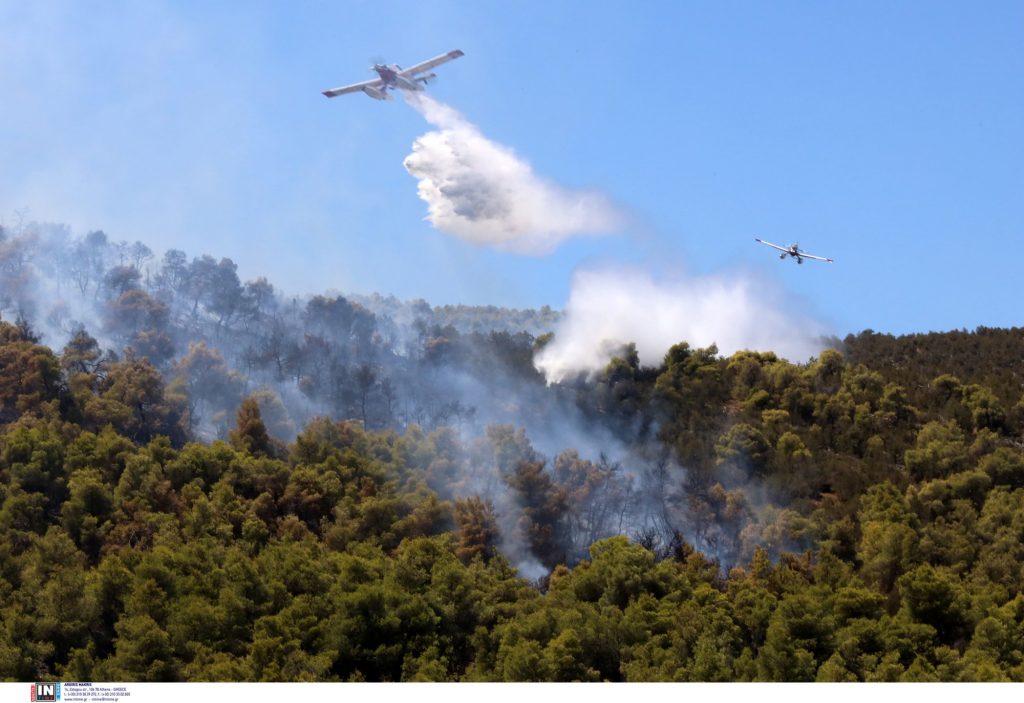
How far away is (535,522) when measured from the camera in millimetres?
85250

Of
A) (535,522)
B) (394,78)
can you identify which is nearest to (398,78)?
(394,78)

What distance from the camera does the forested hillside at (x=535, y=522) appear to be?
63.9m

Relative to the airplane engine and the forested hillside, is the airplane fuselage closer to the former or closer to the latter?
the airplane engine

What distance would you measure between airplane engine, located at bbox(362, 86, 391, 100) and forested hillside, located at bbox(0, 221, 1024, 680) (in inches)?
825

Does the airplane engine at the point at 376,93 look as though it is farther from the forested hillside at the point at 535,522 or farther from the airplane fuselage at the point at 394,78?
the forested hillside at the point at 535,522

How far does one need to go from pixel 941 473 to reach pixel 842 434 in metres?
9.16

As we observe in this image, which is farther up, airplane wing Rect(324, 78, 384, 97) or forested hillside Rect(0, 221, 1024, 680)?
airplane wing Rect(324, 78, 384, 97)

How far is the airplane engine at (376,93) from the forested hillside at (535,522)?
20966mm

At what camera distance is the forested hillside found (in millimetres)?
63938

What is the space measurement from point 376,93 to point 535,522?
27.2 meters

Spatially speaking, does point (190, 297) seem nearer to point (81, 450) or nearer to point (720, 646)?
point (81, 450)

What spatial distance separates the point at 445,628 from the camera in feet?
225

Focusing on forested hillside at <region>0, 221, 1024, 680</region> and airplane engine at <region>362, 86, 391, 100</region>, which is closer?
forested hillside at <region>0, 221, 1024, 680</region>

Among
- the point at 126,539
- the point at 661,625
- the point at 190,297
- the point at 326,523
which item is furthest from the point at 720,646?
the point at 190,297
